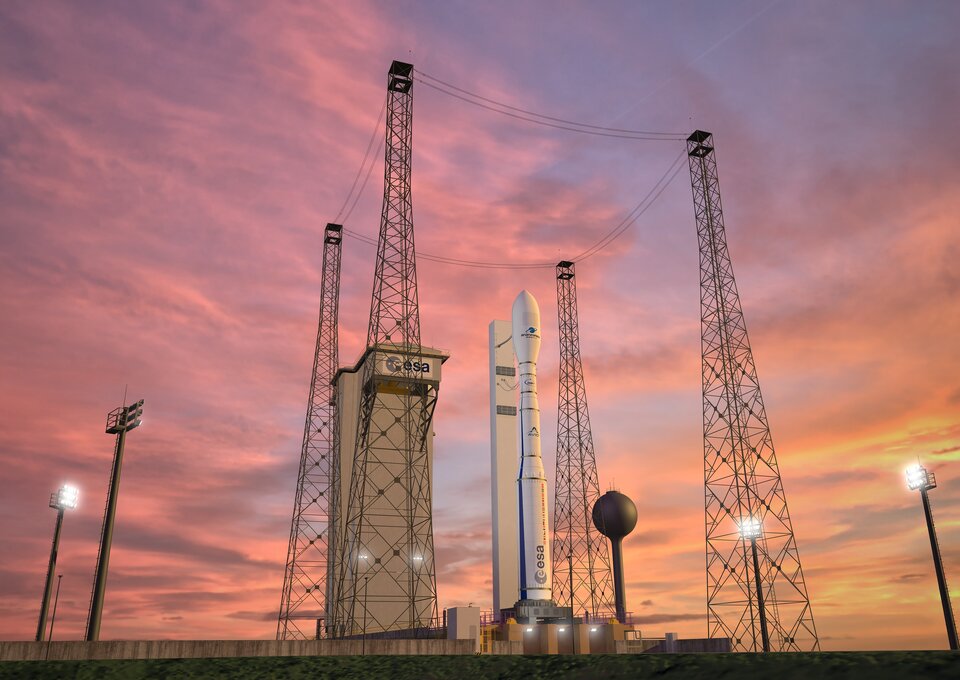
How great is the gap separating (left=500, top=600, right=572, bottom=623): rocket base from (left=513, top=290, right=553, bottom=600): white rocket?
503 mm

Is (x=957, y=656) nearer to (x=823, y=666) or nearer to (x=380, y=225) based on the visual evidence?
(x=823, y=666)

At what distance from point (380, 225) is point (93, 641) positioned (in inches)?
1468

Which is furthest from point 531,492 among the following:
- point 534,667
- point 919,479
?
point 534,667

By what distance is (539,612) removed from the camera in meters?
56.8

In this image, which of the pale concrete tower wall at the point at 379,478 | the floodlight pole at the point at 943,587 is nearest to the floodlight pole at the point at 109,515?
the pale concrete tower wall at the point at 379,478

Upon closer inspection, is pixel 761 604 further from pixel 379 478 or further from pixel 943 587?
pixel 379 478

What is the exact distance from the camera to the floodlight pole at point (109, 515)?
30516 millimetres

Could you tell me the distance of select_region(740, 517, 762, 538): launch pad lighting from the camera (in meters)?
50.4

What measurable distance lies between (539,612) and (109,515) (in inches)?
1355

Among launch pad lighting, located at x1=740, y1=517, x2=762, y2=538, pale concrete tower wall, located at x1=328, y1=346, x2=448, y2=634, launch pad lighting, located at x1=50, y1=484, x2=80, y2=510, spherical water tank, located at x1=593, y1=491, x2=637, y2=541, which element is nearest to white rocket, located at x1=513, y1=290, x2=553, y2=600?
pale concrete tower wall, located at x1=328, y1=346, x2=448, y2=634

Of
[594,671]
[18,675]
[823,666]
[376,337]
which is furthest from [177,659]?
[376,337]

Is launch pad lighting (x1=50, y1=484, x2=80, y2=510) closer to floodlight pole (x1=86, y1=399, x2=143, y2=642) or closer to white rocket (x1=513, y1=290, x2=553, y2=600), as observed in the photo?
floodlight pole (x1=86, y1=399, x2=143, y2=642)

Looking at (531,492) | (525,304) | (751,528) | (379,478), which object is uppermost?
(525,304)

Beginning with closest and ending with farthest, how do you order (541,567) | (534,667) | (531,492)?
(534,667) < (541,567) < (531,492)
